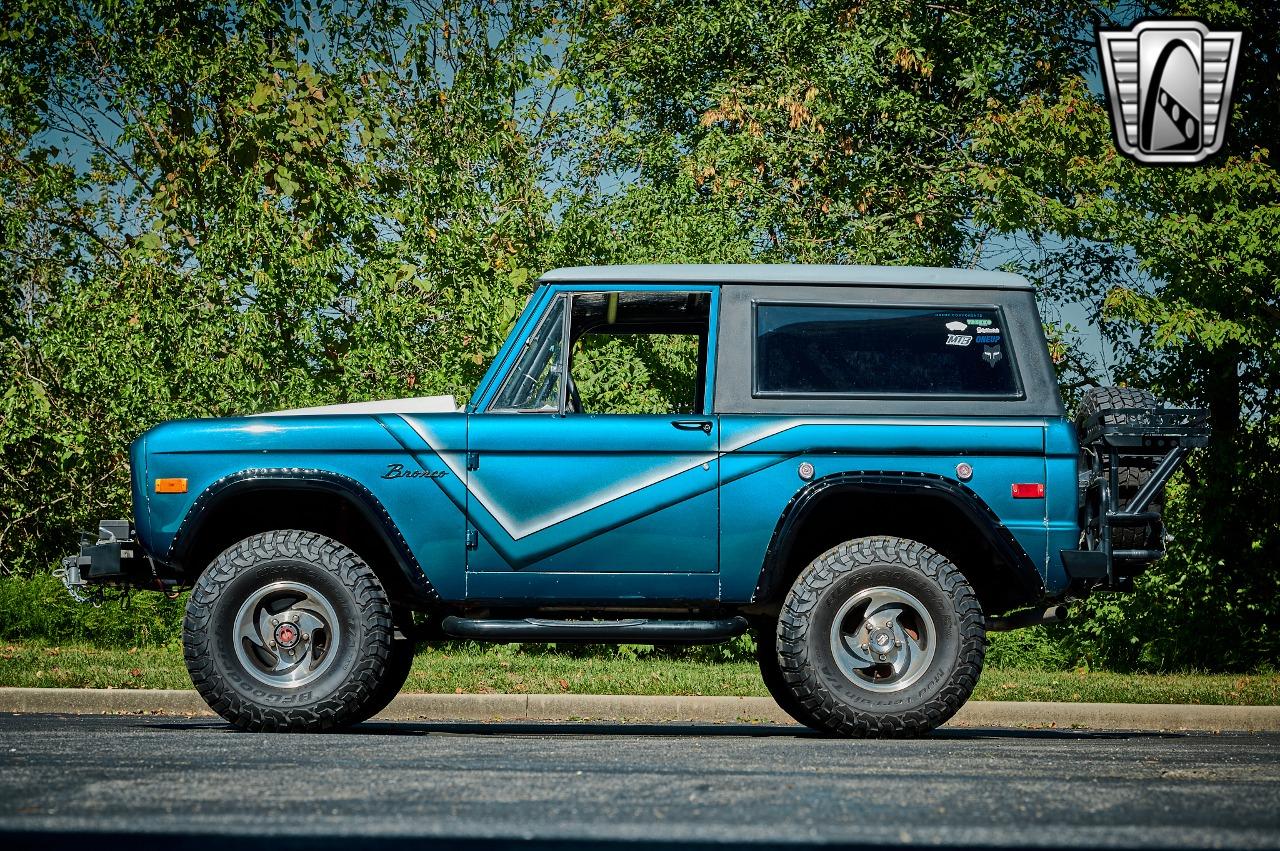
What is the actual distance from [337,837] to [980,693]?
25.0 ft

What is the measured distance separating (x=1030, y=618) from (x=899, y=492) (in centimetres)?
112

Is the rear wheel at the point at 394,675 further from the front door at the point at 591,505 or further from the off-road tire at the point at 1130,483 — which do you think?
the off-road tire at the point at 1130,483

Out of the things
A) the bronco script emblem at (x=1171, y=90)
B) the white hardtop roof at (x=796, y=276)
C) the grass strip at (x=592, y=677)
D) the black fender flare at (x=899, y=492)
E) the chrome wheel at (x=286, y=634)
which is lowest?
the grass strip at (x=592, y=677)

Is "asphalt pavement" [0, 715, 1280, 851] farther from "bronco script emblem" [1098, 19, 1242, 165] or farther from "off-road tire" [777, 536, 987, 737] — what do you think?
"bronco script emblem" [1098, 19, 1242, 165]

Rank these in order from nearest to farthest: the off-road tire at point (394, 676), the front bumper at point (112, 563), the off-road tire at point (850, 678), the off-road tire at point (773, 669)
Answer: the off-road tire at point (850, 678) < the front bumper at point (112, 563) < the off-road tire at point (773, 669) < the off-road tire at point (394, 676)

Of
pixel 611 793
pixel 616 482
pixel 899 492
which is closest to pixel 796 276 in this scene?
pixel 899 492

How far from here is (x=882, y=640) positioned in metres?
7.03

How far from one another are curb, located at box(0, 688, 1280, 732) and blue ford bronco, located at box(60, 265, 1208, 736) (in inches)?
98.2

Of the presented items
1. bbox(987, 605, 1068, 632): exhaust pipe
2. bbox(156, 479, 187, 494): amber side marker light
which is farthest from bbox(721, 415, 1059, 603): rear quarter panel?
bbox(156, 479, 187, 494): amber side marker light

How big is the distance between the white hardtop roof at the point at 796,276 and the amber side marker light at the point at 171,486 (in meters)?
2.05

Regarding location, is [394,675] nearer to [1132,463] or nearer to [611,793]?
[611,793]

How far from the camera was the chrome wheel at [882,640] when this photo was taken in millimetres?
7004

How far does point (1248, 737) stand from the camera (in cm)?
886

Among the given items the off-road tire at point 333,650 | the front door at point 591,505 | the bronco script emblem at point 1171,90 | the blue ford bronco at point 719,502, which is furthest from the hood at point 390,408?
the bronco script emblem at point 1171,90
